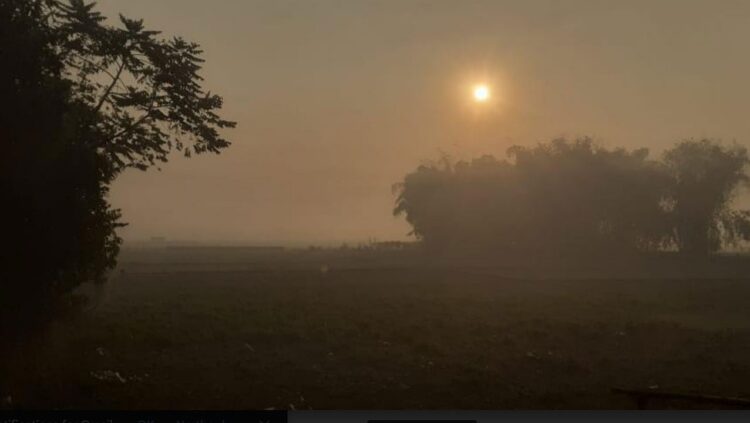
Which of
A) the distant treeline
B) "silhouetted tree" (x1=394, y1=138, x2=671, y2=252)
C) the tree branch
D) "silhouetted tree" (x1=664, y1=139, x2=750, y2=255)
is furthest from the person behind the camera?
"silhouetted tree" (x1=394, y1=138, x2=671, y2=252)

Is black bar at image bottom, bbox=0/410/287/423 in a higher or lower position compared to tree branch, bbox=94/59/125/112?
lower

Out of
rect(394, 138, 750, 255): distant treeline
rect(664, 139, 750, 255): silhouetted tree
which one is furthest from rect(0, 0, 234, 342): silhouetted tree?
rect(664, 139, 750, 255): silhouetted tree

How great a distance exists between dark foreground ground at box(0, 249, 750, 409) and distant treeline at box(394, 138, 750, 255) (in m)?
1.80

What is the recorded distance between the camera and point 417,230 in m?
Answer: 27.8

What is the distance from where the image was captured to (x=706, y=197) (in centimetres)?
2252

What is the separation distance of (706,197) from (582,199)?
5310mm

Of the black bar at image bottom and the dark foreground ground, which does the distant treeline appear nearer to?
the dark foreground ground

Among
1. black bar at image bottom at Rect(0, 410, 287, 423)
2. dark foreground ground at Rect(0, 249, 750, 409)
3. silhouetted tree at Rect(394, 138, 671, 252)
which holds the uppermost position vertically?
silhouetted tree at Rect(394, 138, 671, 252)

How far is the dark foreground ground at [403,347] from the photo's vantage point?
1056 cm

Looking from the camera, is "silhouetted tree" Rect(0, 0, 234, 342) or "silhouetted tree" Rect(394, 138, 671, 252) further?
"silhouetted tree" Rect(394, 138, 671, 252)

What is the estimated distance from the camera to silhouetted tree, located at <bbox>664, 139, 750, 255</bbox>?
57.1 feet

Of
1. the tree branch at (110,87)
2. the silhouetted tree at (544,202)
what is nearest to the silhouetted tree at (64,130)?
the tree branch at (110,87)

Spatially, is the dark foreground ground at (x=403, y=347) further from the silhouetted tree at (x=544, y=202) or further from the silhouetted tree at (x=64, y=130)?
the silhouetted tree at (x=544, y=202)

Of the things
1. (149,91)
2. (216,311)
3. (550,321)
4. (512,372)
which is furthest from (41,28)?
(550,321)
